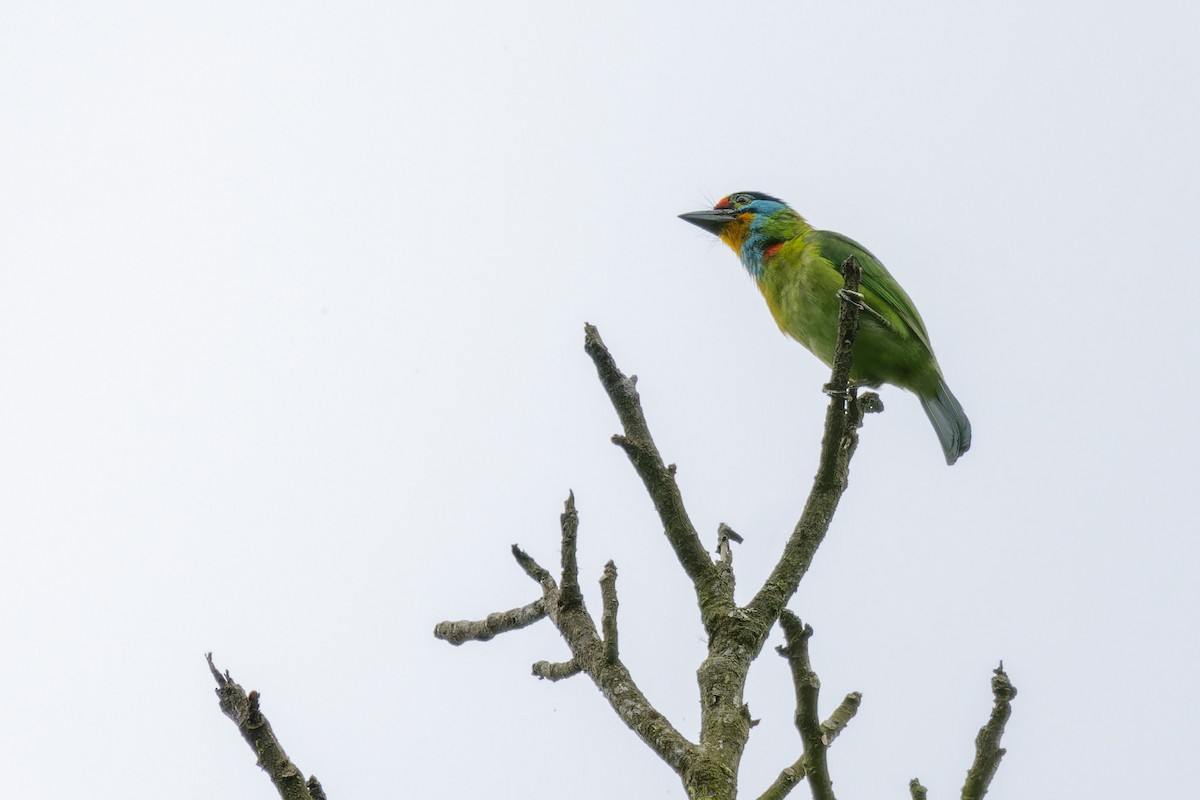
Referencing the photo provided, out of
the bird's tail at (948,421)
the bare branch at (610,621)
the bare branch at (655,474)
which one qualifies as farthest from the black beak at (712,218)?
the bare branch at (610,621)

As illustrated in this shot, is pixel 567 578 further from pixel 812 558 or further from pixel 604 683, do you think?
pixel 812 558

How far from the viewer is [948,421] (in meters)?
6.25

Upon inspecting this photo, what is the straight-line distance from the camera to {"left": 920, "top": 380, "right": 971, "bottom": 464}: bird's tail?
20.4 feet

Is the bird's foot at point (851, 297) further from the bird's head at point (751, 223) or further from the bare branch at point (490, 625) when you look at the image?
the bird's head at point (751, 223)

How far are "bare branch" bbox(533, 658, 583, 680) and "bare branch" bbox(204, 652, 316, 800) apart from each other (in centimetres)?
93

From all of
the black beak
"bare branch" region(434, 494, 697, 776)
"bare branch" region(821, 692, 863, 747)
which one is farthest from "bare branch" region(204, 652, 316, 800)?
the black beak

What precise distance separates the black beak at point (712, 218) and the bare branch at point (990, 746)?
5564 mm

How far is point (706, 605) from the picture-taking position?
112 inches

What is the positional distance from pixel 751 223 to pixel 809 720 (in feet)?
17.5

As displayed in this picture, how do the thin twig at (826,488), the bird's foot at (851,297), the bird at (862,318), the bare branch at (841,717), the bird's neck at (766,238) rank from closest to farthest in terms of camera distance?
1. the bare branch at (841,717)
2. the thin twig at (826,488)
3. the bird's foot at (851,297)
4. the bird at (862,318)
5. the bird's neck at (766,238)

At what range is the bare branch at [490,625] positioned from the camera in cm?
311

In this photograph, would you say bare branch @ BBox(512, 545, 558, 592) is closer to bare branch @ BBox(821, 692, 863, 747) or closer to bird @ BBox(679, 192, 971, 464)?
bare branch @ BBox(821, 692, 863, 747)

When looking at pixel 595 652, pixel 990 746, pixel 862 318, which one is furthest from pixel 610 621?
pixel 862 318

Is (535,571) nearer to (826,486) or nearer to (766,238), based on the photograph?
(826,486)
